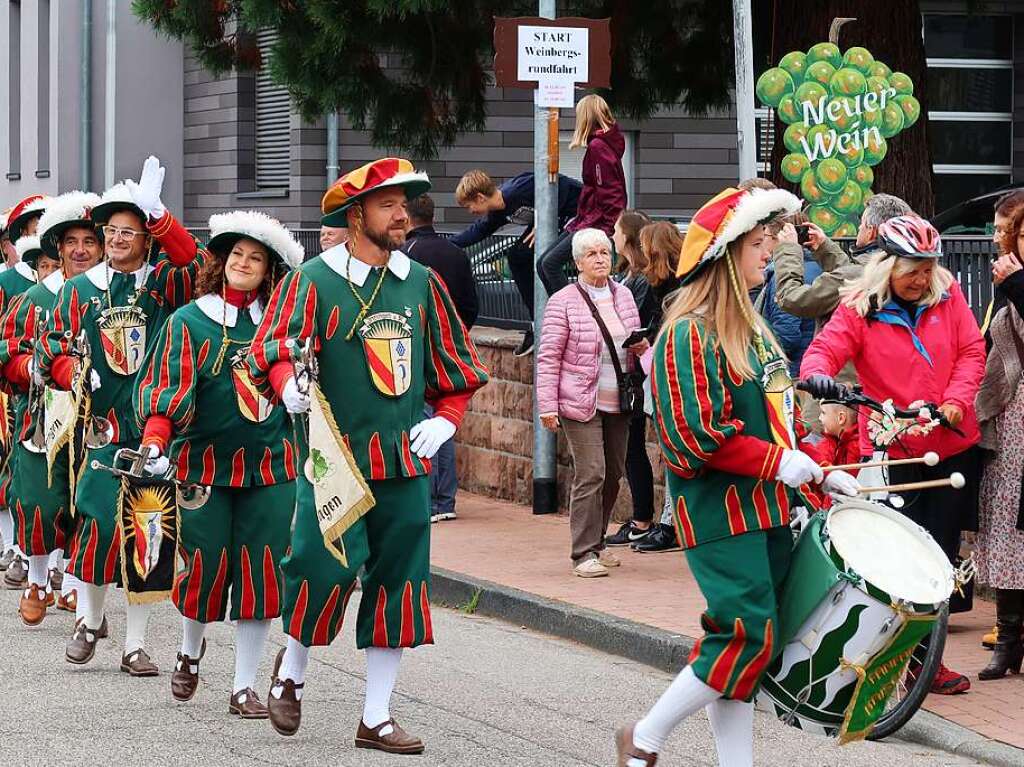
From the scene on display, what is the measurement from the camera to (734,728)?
19.0ft

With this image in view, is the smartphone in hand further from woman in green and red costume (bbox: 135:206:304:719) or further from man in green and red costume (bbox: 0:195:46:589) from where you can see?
woman in green and red costume (bbox: 135:206:304:719)

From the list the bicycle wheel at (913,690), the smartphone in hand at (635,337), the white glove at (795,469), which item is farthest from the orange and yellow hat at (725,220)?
the smartphone in hand at (635,337)

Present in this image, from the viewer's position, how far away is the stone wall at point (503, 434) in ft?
43.7

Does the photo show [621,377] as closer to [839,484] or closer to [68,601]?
[68,601]

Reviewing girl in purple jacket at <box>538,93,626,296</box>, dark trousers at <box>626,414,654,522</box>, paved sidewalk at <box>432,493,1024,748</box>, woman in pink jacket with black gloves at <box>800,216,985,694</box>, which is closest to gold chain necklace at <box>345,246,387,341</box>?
woman in pink jacket with black gloves at <box>800,216,985,694</box>

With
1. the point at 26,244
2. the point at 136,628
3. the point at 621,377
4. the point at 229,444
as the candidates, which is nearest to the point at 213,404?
the point at 229,444

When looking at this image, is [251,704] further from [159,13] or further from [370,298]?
[159,13]

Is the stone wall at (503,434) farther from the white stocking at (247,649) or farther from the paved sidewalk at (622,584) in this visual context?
the white stocking at (247,649)

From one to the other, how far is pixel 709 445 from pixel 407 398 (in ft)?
4.99

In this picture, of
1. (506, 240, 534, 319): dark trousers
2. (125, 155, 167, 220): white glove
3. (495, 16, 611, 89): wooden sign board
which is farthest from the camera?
(506, 240, 534, 319): dark trousers

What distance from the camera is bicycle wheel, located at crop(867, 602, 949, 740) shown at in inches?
271

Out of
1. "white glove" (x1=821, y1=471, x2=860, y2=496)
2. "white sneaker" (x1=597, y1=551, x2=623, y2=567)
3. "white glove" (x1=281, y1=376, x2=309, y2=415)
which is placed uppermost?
"white glove" (x1=281, y1=376, x2=309, y2=415)

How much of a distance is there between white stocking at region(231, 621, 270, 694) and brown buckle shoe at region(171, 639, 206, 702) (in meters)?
0.22

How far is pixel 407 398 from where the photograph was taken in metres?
6.82
